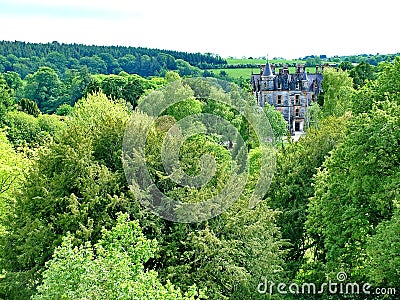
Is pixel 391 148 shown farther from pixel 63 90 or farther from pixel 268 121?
pixel 63 90

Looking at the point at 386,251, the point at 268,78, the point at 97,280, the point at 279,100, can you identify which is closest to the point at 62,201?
the point at 97,280

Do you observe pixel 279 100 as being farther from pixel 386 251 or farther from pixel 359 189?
pixel 386 251

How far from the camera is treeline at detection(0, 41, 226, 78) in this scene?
516 feet

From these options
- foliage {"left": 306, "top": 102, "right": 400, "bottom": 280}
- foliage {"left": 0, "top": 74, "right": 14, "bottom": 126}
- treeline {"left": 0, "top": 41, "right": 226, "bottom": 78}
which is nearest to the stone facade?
foliage {"left": 0, "top": 74, "right": 14, "bottom": 126}

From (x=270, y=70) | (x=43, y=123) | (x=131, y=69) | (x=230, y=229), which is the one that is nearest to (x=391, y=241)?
(x=230, y=229)

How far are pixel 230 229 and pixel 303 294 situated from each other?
5428mm

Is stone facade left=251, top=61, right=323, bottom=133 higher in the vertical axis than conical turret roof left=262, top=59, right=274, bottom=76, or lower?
lower

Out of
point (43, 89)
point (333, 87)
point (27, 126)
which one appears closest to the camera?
point (27, 126)
